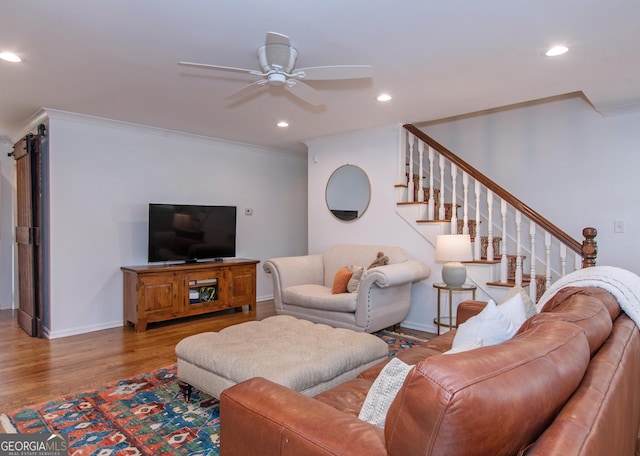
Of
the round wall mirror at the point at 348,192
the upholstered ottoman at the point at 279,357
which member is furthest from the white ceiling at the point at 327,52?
the upholstered ottoman at the point at 279,357

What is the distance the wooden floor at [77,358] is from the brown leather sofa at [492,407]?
210cm

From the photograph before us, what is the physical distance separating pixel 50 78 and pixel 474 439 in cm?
367

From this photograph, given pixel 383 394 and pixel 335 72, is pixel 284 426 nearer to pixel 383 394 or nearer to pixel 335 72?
pixel 383 394

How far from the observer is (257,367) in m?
2.06

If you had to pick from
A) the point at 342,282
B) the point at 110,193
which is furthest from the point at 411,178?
the point at 110,193

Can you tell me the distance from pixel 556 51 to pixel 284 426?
9.01 ft

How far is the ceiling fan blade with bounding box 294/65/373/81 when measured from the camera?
7.64 feet

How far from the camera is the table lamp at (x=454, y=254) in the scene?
136 inches

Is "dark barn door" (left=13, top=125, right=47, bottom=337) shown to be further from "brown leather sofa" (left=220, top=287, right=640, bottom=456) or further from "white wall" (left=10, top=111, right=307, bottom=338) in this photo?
"brown leather sofa" (left=220, top=287, right=640, bottom=456)

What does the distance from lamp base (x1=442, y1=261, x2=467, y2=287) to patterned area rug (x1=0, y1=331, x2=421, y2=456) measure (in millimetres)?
2233

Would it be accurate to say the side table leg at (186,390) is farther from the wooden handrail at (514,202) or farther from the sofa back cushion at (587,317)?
the wooden handrail at (514,202)

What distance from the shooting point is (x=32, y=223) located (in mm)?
4156

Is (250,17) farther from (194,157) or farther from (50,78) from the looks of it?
(194,157)

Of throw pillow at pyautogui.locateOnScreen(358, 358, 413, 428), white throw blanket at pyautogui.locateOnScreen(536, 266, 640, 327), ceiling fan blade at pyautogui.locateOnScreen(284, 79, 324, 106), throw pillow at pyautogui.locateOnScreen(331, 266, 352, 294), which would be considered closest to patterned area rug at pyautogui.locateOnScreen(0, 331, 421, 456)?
throw pillow at pyautogui.locateOnScreen(358, 358, 413, 428)
